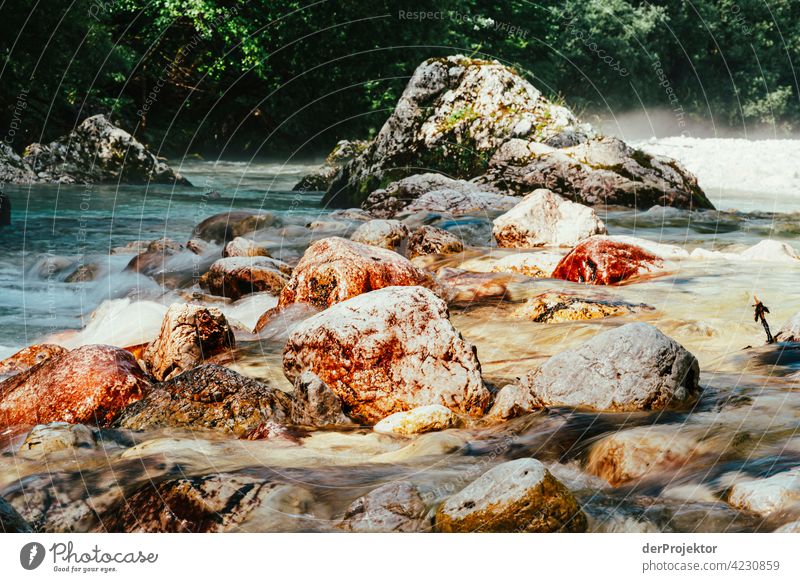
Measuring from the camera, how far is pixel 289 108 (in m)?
29.0

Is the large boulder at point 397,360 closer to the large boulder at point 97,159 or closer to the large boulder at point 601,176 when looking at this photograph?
the large boulder at point 601,176

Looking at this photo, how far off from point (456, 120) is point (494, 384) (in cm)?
1153

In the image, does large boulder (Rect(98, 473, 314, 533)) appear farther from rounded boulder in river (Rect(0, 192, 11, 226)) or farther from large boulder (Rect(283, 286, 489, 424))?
rounded boulder in river (Rect(0, 192, 11, 226))

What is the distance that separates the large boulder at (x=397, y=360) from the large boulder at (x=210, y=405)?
491 millimetres

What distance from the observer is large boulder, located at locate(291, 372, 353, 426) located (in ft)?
19.9

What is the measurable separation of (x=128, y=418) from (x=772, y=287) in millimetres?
6857

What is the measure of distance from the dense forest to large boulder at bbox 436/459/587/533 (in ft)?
42.3

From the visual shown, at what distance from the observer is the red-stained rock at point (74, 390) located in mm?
6551

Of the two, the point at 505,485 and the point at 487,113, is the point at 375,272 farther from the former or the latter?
the point at 487,113

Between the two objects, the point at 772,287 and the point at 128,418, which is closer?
the point at 128,418

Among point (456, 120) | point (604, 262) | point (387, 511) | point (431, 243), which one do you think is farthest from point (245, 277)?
point (456, 120)

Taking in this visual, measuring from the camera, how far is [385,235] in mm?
12414

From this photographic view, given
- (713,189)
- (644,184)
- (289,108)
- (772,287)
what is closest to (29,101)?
(289,108)
